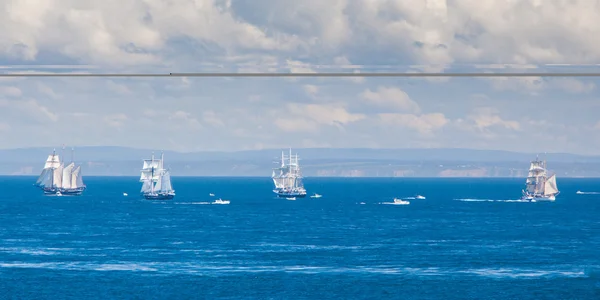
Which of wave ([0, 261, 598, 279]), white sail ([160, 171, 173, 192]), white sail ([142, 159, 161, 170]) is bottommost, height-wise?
wave ([0, 261, 598, 279])

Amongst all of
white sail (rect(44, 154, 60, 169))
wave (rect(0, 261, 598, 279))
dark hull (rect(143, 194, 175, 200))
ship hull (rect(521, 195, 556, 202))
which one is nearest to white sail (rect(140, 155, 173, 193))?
dark hull (rect(143, 194, 175, 200))

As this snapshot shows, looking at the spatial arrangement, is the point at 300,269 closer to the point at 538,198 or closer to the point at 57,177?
the point at 538,198

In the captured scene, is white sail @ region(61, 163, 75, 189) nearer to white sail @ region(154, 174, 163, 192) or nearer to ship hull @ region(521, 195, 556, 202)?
white sail @ region(154, 174, 163, 192)

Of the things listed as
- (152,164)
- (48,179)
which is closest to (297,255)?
(152,164)

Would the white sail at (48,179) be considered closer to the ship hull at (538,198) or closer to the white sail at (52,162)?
the white sail at (52,162)

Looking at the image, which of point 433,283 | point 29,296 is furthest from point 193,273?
point 433,283

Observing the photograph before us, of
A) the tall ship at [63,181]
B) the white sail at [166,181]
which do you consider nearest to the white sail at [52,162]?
the tall ship at [63,181]

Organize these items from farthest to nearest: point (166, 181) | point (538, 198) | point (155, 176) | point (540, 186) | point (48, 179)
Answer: point (48, 179) → point (540, 186) → point (538, 198) → point (166, 181) → point (155, 176)
